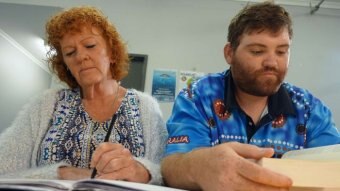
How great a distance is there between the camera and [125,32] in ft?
9.36

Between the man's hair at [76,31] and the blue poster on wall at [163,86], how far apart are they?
1.40m

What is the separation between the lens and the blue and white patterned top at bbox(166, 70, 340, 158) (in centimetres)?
79

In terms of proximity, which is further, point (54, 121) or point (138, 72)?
point (138, 72)

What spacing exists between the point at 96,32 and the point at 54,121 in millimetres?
334

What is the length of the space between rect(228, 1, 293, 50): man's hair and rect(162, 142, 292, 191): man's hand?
46cm

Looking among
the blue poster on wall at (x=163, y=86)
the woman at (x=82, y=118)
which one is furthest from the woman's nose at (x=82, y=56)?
the blue poster on wall at (x=163, y=86)

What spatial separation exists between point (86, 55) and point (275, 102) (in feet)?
1.96

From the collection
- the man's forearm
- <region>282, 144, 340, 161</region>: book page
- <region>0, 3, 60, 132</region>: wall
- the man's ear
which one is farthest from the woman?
<region>0, 3, 60, 132</region>: wall

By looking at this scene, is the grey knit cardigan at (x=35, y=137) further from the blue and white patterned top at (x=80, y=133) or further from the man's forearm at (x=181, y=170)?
the man's forearm at (x=181, y=170)

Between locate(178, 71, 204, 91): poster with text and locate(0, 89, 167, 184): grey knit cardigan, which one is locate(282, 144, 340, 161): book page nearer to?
locate(0, 89, 167, 184): grey knit cardigan

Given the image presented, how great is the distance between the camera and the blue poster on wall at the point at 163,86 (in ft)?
8.89

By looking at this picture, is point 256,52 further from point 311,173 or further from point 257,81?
point 311,173

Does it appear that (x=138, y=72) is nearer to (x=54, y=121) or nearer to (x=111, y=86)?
(x=111, y=86)

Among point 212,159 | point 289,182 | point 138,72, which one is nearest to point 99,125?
point 212,159
